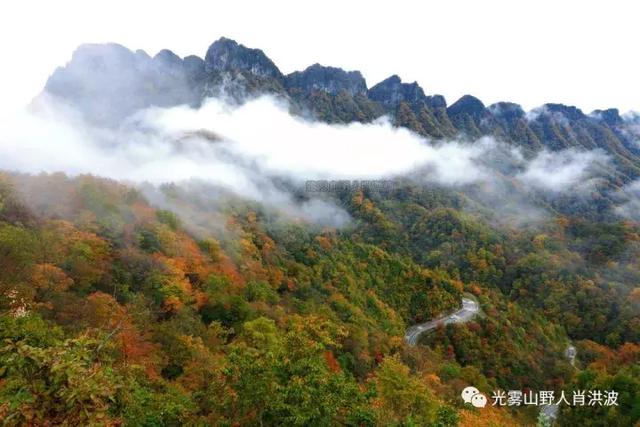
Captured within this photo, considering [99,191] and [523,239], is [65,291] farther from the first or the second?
[523,239]

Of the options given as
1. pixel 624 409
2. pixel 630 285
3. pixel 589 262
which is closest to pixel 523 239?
pixel 589 262

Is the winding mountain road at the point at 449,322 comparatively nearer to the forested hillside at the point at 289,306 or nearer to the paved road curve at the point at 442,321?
the paved road curve at the point at 442,321

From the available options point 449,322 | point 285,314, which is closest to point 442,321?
point 449,322

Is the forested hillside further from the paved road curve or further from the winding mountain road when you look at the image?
the paved road curve

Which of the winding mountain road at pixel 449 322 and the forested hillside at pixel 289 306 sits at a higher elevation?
the forested hillside at pixel 289 306

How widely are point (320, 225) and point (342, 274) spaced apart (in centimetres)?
3688

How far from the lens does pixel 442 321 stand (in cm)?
8694

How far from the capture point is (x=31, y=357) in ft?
22.6

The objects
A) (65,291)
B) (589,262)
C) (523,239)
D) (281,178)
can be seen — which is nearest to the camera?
(65,291)

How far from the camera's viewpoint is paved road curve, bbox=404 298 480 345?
8131 centimetres

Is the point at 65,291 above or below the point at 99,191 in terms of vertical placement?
below

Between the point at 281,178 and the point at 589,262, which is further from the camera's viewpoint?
the point at 281,178

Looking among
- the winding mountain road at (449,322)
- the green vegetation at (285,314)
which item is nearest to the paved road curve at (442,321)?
the winding mountain road at (449,322)

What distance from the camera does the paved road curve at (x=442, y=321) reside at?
81312 mm
